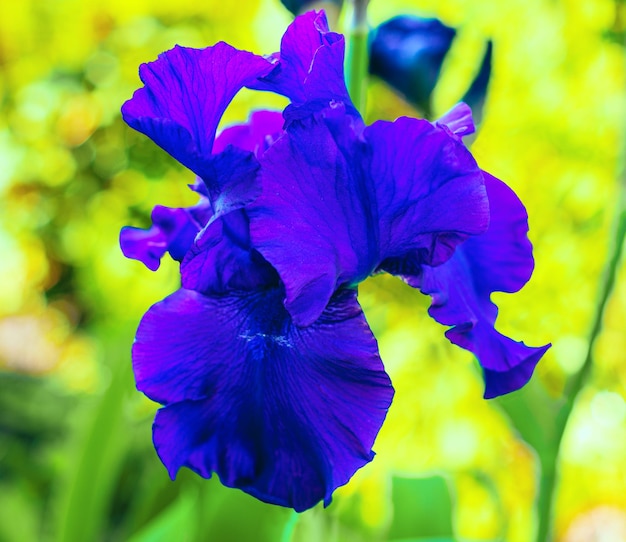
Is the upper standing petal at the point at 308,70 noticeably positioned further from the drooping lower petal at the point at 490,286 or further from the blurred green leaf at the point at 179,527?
the blurred green leaf at the point at 179,527

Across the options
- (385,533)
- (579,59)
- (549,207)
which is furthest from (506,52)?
(385,533)

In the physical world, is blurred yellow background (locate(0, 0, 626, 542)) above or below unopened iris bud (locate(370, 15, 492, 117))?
below

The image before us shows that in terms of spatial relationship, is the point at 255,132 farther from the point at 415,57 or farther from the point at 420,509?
the point at 420,509

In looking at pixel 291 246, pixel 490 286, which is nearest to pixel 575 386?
pixel 490 286

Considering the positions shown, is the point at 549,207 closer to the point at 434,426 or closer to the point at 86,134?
the point at 434,426

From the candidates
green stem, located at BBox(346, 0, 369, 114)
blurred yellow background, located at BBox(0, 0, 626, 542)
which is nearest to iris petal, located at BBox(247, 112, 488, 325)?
green stem, located at BBox(346, 0, 369, 114)

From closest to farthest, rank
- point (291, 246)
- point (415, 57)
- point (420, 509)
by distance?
point (291, 246) < point (415, 57) < point (420, 509)

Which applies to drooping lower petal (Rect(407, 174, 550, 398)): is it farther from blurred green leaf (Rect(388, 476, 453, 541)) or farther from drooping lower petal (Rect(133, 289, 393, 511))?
blurred green leaf (Rect(388, 476, 453, 541))

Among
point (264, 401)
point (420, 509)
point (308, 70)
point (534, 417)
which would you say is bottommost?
point (420, 509)
